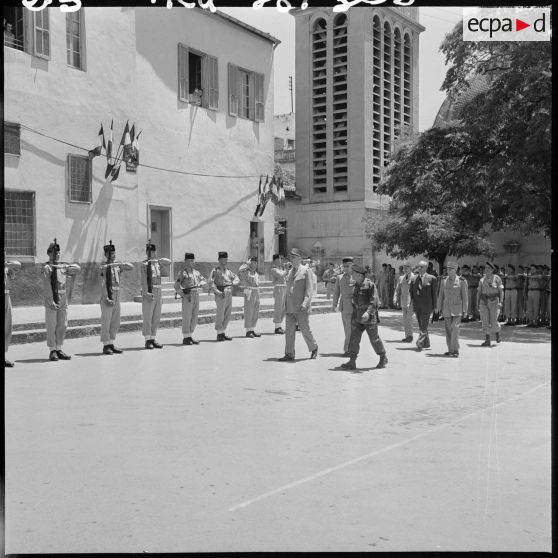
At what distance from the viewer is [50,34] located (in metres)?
18.2

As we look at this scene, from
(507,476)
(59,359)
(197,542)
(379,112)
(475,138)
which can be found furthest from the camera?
(379,112)

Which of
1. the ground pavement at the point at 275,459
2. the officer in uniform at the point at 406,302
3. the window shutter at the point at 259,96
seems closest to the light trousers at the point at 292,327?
the ground pavement at the point at 275,459

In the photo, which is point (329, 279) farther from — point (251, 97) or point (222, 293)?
point (222, 293)

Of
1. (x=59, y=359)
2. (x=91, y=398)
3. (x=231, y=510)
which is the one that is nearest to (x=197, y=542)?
(x=231, y=510)

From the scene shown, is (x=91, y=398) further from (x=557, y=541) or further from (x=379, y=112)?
(x=379, y=112)

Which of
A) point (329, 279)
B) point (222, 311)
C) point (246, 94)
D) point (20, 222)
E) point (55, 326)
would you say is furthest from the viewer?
point (329, 279)

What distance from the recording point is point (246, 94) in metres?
26.6

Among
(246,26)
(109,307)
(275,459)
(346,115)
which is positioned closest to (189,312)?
(109,307)

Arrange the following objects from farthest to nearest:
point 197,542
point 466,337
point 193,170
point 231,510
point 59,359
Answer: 1. point 193,170
2. point 466,337
3. point 59,359
4. point 231,510
5. point 197,542

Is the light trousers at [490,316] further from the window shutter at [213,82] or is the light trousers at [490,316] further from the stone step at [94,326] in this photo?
the window shutter at [213,82]

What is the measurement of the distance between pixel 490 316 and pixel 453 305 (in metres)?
2.17

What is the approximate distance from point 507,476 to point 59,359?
27.8 ft

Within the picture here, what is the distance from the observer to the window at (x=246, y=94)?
84.2ft

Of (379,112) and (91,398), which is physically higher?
(379,112)
